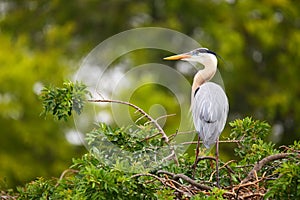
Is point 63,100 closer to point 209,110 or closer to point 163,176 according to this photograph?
point 163,176

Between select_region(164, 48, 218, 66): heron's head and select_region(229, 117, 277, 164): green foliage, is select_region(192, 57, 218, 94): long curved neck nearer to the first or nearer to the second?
select_region(164, 48, 218, 66): heron's head

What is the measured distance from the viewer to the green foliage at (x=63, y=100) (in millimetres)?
3223

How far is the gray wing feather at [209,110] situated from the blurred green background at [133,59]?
6641 mm

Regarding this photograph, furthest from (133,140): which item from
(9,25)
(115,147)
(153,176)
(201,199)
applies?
(9,25)

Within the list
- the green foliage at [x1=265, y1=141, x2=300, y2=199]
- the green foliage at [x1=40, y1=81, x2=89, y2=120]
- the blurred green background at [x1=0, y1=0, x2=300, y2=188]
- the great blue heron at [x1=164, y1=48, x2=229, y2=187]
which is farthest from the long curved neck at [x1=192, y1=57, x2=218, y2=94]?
the blurred green background at [x1=0, y1=0, x2=300, y2=188]

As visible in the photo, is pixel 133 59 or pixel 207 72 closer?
pixel 207 72

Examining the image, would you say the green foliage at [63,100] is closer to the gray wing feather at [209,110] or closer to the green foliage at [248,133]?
the gray wing feather at [209,110]

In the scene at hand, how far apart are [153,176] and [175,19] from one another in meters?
9.53

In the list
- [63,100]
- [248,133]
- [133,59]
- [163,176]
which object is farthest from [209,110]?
[133,59]

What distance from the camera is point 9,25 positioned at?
12.9 meters

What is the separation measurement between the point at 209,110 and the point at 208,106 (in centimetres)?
2

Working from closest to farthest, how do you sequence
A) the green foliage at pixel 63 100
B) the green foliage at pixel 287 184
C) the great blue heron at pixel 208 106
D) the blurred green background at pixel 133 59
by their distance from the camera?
the green foliage at pixel 287 184
the green foliage at pixel 63 100
the great blue heron at pixel 208 106
the blurred green background at pixel 133 59

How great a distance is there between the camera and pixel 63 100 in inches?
127

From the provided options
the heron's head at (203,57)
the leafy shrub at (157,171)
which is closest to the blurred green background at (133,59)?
the heron's head at (203,57)
